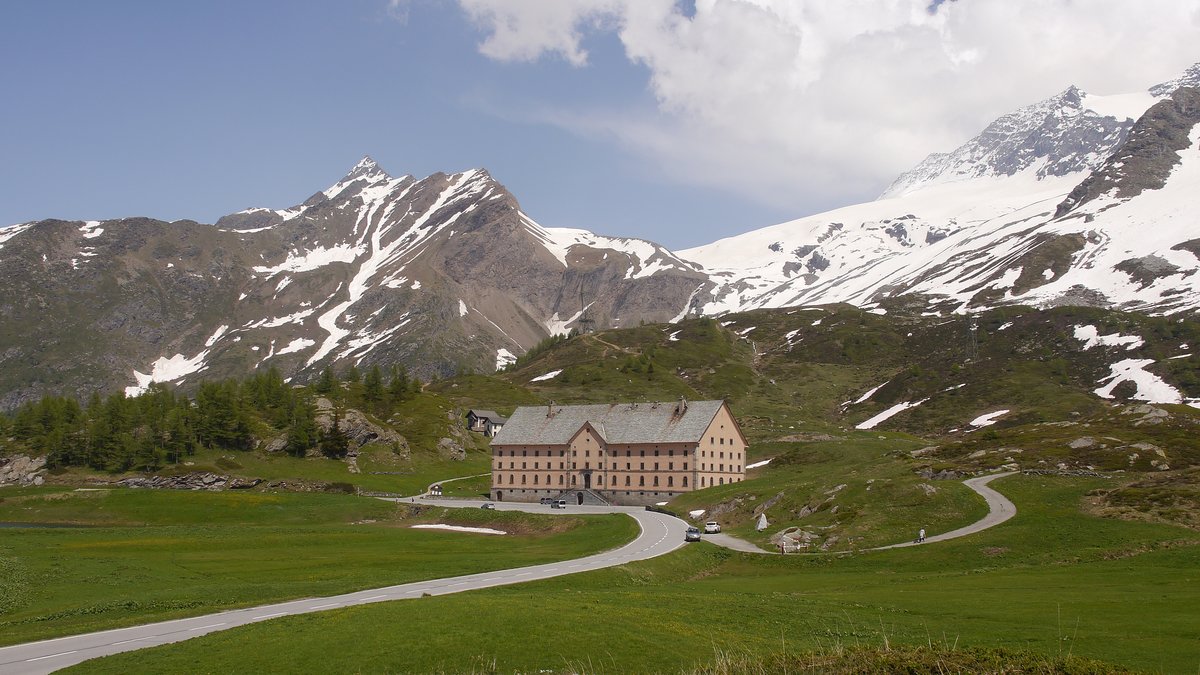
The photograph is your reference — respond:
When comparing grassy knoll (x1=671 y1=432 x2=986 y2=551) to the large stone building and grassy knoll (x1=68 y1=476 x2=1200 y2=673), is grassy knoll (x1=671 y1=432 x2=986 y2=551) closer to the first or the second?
the large stone building

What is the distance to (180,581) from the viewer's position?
187ft

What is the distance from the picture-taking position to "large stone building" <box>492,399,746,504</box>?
129625 millimetres

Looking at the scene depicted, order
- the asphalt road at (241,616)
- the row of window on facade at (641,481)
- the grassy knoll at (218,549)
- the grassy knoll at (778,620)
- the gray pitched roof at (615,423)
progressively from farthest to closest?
the gray pitched roof at (615,423)
the row of window on facade at (641,481)
the grassy knoll at (218,549)
the asphalt road at (241,616)
the grassy knoll at (778,620)

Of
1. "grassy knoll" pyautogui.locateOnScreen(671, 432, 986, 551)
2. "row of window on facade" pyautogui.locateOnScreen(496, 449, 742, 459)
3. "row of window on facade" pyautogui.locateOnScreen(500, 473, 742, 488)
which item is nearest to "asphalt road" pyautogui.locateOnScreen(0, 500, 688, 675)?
"grassy knoll" pyautogui.locateOnScreen(671, 432, 986, 551)

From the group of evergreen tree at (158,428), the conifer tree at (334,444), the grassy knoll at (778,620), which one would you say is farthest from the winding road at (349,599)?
the group of evergreen tree at (158,428)

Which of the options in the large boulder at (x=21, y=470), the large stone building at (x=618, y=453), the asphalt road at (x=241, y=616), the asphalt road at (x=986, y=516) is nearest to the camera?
the asphalt road at (x=241, y=616)

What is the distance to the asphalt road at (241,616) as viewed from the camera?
106 feet

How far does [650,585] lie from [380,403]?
142463mm

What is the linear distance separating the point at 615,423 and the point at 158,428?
7546 cm

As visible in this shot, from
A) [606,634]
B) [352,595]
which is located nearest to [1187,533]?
[606,634]

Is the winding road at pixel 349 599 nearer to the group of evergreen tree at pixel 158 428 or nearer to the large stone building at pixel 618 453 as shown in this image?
the large stone building at pixel 618 453

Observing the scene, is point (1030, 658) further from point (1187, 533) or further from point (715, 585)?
point (1187, 533)

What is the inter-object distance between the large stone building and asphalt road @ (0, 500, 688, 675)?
175 feet

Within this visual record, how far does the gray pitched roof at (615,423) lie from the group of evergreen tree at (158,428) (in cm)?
3211
